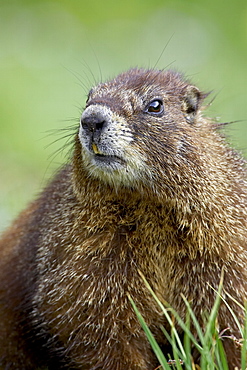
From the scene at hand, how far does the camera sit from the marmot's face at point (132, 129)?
4859 mm

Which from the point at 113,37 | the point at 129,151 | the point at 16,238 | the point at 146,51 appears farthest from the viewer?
the point at 113,37

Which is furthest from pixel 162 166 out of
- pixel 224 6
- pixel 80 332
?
pixel 224 6

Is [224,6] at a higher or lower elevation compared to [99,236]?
higher

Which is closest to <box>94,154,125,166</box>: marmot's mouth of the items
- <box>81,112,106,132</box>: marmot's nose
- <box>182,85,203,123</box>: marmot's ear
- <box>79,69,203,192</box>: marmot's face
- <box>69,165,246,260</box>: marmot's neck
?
<box>79,69,203,192</box>: marmot's face

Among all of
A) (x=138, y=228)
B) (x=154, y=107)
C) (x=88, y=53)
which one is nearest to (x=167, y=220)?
(x=138, y=228)

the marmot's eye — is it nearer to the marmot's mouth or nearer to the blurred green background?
the marmot's mouth

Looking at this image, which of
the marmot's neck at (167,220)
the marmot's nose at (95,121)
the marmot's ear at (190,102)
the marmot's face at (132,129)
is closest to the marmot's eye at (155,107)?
the marmot's face at (132,129)

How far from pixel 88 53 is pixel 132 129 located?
36.3 ft

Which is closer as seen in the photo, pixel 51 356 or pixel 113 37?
pixel 51 356

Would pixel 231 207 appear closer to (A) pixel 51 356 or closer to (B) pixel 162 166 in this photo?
(B) pixel 162 166

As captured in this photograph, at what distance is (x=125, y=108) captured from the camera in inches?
200

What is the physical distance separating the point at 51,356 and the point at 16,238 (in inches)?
47.5

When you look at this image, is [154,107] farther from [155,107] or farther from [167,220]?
[167,220]

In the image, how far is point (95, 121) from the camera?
484 cm
